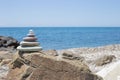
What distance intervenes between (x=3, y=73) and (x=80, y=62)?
3.83 m

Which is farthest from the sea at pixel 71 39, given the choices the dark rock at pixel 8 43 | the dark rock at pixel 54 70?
the dark rock at pixel 54 70

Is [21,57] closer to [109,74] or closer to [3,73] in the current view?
[109,74]

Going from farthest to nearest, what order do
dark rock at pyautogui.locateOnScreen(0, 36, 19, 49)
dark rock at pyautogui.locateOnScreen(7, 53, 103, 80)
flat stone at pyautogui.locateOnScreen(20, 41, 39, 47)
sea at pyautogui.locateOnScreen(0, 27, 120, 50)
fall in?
sea at pyautogui.locateOnScreen(0, 27, 120, 50) → dark rock at pyautogui.locateOnScreen(0, 36, 19, 49) → flat stone at pyautogui.locateOnScreen(20, 41, 39, 47) → dark rock at pyautogui.locateOnScreen(7, 53, 103, 80)

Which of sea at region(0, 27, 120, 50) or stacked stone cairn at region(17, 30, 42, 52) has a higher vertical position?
stacked stone cairn at region(17, 30, 42, 52)

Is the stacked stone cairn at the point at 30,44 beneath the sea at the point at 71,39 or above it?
above

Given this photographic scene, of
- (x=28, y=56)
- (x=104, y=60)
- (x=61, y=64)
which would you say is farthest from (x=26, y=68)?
(x=104, y=60)

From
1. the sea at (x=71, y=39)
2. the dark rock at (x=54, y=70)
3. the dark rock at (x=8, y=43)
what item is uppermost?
the dark rock at (x=54, y=70)

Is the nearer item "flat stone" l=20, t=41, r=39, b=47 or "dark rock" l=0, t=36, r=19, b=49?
A: "flat stone" l=20, t=41, r=39, b=47

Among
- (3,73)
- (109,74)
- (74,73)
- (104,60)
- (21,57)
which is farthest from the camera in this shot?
(104,60)

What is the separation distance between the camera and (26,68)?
747 centimetres

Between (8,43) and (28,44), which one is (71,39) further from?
(28,44)

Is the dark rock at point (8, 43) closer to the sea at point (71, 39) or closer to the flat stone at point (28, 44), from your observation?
the sea at point (71, 39)

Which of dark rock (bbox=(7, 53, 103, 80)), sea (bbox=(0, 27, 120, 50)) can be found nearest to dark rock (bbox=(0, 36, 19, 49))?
sea (bbox=(0, 27, 120, 50))

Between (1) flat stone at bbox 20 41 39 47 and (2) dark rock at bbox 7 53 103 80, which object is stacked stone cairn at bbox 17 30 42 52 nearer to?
(1) flat stone at bbox 20 41 39 47
